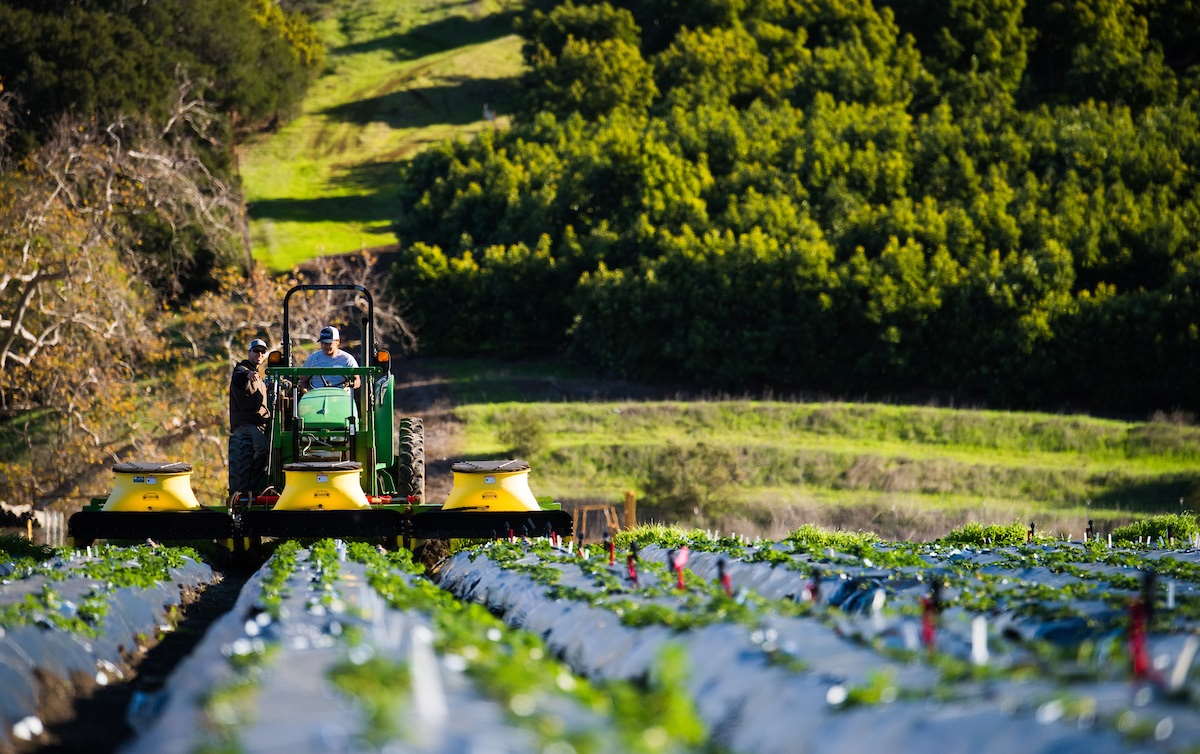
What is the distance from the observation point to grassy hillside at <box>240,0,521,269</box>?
2756 inches

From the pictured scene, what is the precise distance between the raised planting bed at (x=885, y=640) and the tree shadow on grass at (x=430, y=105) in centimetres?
6976

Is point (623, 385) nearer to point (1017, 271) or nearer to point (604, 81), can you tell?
point (1017, 271)

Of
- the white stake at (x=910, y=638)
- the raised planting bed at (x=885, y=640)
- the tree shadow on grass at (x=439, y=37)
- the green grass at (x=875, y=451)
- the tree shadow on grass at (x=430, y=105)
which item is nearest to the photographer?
the raised planting bed at (x=885, y=640)

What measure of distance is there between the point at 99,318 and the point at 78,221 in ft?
6.73

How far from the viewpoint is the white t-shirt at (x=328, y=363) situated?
18.8m

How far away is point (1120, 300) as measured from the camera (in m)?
44.5

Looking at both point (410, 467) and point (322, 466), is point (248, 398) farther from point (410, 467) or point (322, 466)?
point (410, 467)

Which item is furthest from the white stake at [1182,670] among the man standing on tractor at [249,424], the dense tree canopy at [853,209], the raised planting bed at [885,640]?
the dense tree canopy at [853,209]

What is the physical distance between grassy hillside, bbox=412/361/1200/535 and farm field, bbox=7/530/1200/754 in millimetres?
19157

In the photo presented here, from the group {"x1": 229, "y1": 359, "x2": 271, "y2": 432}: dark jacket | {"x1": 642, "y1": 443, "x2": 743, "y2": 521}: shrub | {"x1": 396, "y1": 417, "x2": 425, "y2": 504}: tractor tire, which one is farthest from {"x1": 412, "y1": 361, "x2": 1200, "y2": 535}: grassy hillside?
{"x1": 229, "y1": 359, "x2": 271, "y2": 432}: dark jacket

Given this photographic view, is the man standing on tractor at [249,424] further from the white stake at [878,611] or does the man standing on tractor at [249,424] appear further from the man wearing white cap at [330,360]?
the white stake at [878,611]

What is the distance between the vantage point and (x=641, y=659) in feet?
32.9

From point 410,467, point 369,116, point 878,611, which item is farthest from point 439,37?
point 878,611

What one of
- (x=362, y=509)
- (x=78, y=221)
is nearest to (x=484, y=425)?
(x=78, y=221)
